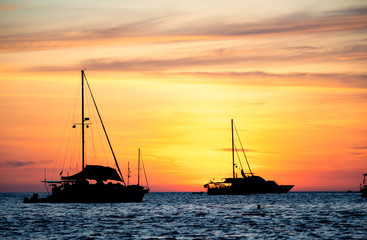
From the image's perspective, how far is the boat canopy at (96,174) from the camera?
10006 centimetres

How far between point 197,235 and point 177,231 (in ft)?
16.1

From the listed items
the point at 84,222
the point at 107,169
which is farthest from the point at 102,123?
the point at 84,222

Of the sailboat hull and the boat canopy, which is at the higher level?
the boat canopy

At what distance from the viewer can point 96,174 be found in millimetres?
100938

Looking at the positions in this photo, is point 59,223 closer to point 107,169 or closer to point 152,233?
point 152,233

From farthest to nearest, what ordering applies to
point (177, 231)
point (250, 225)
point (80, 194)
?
point (80, 194), point (250, 225), point (177, 231)

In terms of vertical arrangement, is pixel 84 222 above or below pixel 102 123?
below

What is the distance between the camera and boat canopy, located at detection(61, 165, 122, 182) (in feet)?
328

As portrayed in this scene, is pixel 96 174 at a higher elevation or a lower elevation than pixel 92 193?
higher

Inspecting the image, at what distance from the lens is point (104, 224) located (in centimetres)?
7194

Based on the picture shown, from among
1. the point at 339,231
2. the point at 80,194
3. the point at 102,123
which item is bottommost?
the point at 339,231

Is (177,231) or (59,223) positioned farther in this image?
(59,223)

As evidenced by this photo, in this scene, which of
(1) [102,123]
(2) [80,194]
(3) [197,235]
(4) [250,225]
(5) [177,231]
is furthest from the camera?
(1) [102,123]

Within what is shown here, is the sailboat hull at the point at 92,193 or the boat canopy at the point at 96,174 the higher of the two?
the boat canopy at the point at 96,174
